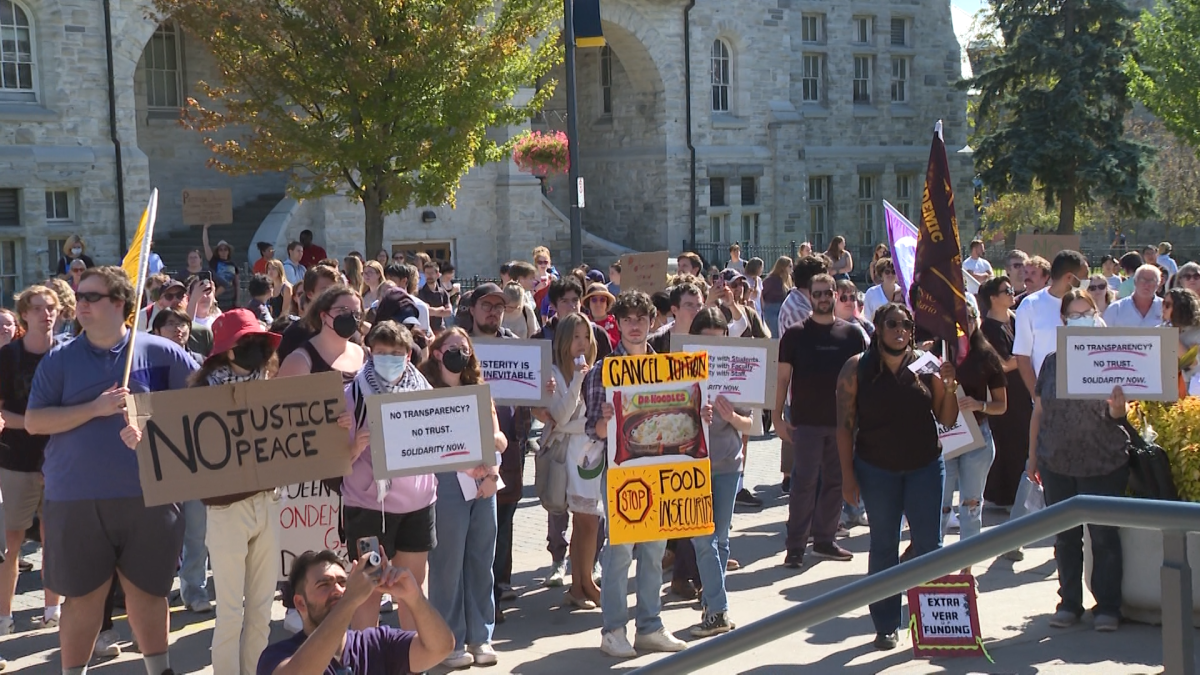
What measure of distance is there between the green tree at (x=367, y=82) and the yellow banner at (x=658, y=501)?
13.7 metres

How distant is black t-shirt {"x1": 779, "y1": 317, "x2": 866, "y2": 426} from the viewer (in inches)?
369

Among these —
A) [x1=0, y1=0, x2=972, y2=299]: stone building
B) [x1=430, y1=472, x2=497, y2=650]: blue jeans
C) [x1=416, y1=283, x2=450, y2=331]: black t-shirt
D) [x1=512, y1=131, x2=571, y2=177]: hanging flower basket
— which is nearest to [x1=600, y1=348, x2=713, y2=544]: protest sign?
[x1=430, y1=472, x2=497, y2=650]: blue jeans

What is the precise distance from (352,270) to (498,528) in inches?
202

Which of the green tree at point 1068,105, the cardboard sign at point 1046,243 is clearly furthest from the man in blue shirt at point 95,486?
the green tree at point 1068,105

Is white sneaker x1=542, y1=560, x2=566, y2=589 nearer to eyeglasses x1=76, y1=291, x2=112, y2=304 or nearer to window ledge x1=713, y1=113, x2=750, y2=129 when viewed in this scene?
eyeglasses x1=76, y1=291, x2=112, y2=304

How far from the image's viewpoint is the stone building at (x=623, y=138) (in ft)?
80.1

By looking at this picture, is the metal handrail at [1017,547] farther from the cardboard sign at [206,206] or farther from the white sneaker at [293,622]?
the cardboard sign at [206,206]

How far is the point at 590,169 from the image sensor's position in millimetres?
36062

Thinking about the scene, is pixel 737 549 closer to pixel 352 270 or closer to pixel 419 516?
pixel 419 516

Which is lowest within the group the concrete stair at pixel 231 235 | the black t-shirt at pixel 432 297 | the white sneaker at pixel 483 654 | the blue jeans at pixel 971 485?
the white sneaker at pixel 483 654

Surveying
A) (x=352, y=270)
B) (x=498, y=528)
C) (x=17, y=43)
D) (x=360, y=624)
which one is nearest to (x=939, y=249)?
(x=498, y=528)

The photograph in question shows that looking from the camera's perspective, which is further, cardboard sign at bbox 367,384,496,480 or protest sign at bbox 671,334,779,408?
protest sign at bbox 671,334,779,408

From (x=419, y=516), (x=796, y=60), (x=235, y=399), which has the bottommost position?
(x=419, y=516)

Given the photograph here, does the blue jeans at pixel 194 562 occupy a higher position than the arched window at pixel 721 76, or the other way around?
the arched window at pixel 721 76
